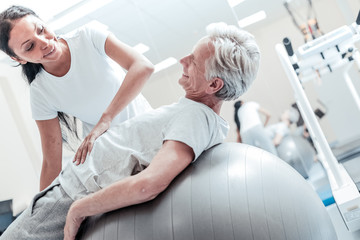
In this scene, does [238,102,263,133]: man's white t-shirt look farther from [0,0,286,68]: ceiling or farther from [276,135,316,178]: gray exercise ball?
[0,0,286,68]: ceiling

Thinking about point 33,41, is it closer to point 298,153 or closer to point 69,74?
point 69,74

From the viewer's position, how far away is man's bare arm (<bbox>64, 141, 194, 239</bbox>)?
81 cm

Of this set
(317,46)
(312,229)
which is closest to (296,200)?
(312,229)

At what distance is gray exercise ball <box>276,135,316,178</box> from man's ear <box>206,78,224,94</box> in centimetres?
242

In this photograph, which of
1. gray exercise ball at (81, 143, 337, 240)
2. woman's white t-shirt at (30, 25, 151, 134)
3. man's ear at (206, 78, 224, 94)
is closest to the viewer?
gray exercise ball at (81, 143, 337, 240)

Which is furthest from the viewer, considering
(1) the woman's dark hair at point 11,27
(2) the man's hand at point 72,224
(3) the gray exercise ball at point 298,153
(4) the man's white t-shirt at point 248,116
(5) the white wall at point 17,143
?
(4) the man's white t-shirt at point 248,116

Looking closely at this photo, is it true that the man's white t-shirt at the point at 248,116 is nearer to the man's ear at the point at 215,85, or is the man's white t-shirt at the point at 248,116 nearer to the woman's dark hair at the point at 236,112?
the woman's dark hair at the point at 236,112

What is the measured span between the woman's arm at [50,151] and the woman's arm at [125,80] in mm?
386

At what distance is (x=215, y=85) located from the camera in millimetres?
1043

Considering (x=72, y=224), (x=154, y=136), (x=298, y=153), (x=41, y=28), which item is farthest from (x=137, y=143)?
(x=298, y=153)

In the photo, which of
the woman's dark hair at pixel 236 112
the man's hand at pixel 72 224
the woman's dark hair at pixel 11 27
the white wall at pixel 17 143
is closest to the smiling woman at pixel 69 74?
the woman's dark hair at pixel 11 27

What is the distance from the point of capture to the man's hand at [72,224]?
3.02 feet

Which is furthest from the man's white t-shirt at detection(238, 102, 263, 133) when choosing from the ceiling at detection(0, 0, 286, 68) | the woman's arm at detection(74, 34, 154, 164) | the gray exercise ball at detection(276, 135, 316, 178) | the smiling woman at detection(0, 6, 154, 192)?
the woman's arm at detection(74, 34, 154, 164)

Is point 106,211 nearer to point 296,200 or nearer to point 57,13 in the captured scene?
point 296,200
